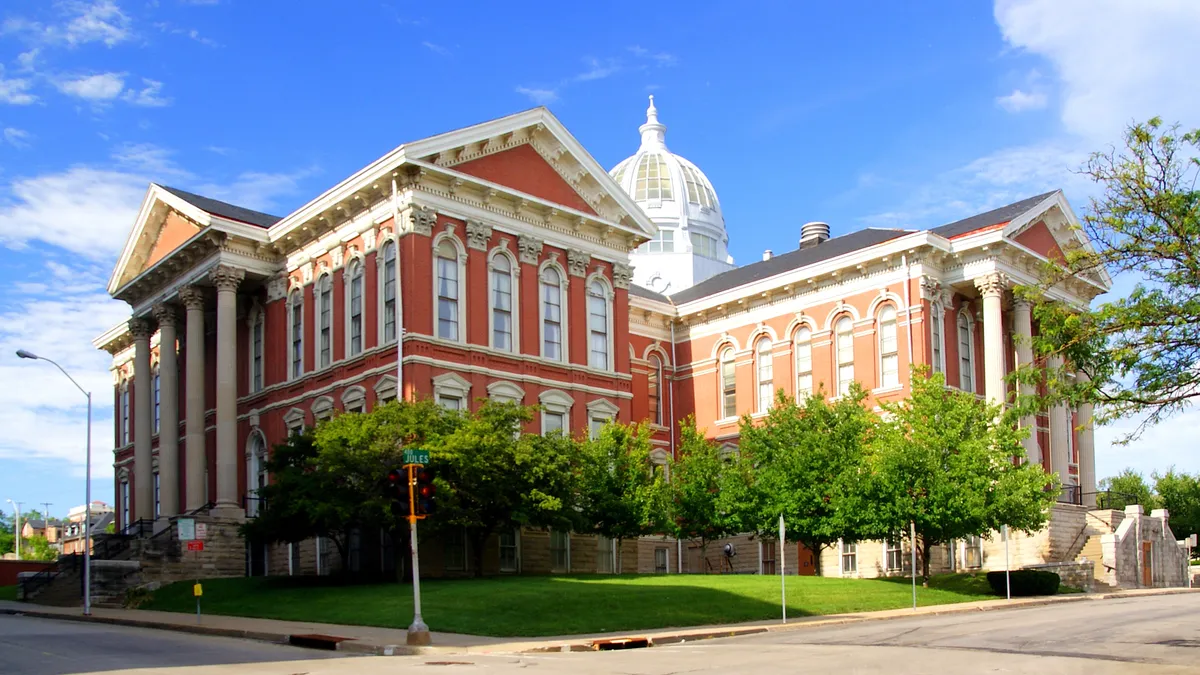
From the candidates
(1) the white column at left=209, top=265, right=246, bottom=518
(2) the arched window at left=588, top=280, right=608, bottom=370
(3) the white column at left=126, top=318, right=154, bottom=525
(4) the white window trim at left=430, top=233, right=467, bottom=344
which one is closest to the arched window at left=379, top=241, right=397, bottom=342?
(4) the white window trim at left=430, top=233, right=467, bottom=344

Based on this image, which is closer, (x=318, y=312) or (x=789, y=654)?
(x=789, y=654)

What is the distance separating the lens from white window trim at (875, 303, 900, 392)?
50.6 metres

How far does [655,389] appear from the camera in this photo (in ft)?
195

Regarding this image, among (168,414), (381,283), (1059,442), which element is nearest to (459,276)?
(381,283)

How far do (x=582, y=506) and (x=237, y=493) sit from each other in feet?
51.5

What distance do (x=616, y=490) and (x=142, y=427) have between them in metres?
21.9

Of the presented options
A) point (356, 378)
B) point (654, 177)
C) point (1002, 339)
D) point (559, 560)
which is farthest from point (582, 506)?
point (654, 177)

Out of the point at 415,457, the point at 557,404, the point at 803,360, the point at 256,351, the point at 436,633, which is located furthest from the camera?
the point at 803,360

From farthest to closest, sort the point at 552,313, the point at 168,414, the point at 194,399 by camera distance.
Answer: the point at 168,414, the point at 194,399, the point at 552,313

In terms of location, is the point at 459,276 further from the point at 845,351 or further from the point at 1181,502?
the point at 1181,502

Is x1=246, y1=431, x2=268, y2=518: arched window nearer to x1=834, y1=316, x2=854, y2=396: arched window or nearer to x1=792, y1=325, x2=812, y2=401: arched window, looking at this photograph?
x1=792, y1=325, x2=812, y2=401: arched window

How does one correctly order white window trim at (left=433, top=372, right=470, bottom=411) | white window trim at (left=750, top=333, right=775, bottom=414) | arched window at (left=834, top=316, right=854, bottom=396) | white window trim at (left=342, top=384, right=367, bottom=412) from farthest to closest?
white window trim at (left=750, top=333, right=775, bottom=414), arched window at (left=834, top=316, right=854, bottom=396), white window trim at (left=342, top=384, right=367, bottom=412), white window trim at (left=433, top=372, right=470, bottom=411)

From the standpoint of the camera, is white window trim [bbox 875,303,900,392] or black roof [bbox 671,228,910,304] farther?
black roof [bbox 671,228,910,304]

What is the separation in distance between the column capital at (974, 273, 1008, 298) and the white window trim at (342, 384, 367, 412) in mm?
24052
